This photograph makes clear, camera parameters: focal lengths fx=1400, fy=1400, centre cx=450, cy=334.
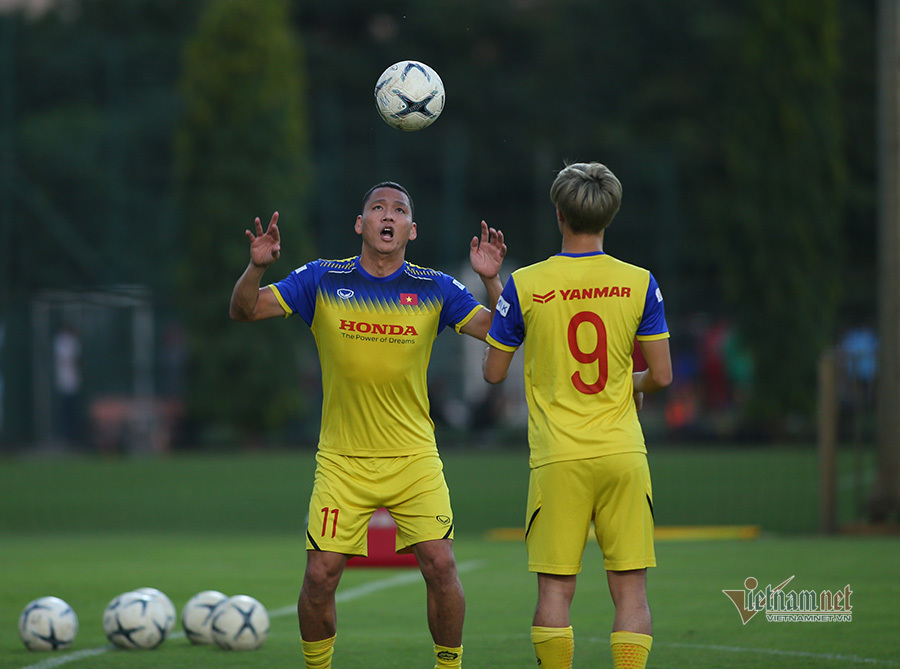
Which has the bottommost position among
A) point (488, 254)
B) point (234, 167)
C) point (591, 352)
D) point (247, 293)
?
point (591, 352)

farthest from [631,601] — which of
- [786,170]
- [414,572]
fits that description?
[786,170]

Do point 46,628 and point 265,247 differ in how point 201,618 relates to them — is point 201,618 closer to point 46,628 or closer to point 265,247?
point 46,628

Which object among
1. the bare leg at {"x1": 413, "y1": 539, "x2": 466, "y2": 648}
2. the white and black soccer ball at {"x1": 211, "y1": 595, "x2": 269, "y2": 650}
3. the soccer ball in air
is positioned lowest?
the white and black soccer ball at {"x1": 211, "y1": 595, "x2": 269, "y2": 650}

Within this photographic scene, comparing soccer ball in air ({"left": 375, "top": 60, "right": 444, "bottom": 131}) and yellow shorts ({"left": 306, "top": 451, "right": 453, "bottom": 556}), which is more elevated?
soccer ball in air ({"left": 375, "top": 60, "right": 444, "bottom": 131})

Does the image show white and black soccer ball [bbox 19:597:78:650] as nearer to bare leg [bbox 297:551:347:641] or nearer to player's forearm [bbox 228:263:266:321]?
bare leg [bbox 297:551:347:641]

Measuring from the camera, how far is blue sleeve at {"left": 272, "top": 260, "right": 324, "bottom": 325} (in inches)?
261

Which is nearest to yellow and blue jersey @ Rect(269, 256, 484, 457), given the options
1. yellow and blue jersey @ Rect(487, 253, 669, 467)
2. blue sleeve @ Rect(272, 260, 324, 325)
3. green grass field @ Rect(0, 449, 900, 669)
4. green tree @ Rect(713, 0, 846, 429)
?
blue sleeve @ Rect(272, 260, 324, 325)

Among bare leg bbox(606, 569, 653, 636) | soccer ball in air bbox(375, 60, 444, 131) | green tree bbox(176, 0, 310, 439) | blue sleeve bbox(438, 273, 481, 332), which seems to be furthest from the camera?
green tree bbox(176, 0, 310, 439)

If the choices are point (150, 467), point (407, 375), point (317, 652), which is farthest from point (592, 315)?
point (150, 467)

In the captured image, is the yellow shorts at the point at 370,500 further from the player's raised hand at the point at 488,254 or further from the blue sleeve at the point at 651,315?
the blue sleeve at the point at 651,315

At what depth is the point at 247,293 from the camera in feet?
21.1

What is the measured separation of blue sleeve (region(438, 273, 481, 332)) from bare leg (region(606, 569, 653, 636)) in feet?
5.11

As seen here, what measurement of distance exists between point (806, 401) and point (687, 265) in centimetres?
1591

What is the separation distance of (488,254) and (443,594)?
1.61 metres
